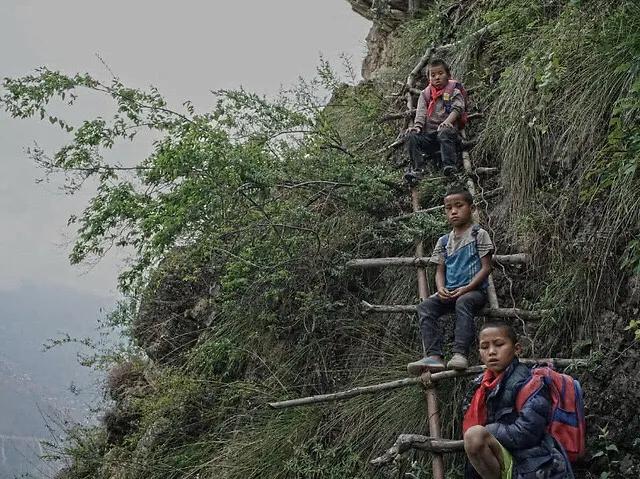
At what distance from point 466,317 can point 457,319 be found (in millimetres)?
66


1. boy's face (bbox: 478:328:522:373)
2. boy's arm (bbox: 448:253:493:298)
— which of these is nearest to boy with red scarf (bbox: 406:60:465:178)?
boy's arm (bbox: 448:253:493:298)

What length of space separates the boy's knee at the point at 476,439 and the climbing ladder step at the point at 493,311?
122 cm

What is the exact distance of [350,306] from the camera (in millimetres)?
5332

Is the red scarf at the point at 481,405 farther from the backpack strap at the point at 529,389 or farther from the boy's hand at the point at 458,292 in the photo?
the boy's hand at the point at 458,292

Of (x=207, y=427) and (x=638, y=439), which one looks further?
(x=207, y=427)

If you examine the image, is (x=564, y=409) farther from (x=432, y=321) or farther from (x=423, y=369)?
(x=432, y=321)

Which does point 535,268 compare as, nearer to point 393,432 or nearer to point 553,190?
point 553,190

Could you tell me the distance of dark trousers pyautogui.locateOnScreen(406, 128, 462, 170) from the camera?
5.85 metres

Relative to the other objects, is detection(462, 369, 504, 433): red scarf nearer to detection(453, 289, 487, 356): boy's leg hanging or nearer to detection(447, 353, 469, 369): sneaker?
detection(447, 353, 469, 369): sneaker

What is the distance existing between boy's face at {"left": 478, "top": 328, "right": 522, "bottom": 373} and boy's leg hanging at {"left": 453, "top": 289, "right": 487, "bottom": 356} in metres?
0.61

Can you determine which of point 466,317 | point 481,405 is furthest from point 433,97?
point 481,405

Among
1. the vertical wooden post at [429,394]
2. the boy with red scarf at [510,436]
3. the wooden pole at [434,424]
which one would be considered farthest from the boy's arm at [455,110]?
the boy with red scarf at [510,436]

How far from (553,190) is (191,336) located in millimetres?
4064

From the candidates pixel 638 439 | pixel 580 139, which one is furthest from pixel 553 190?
pixel 638 439
